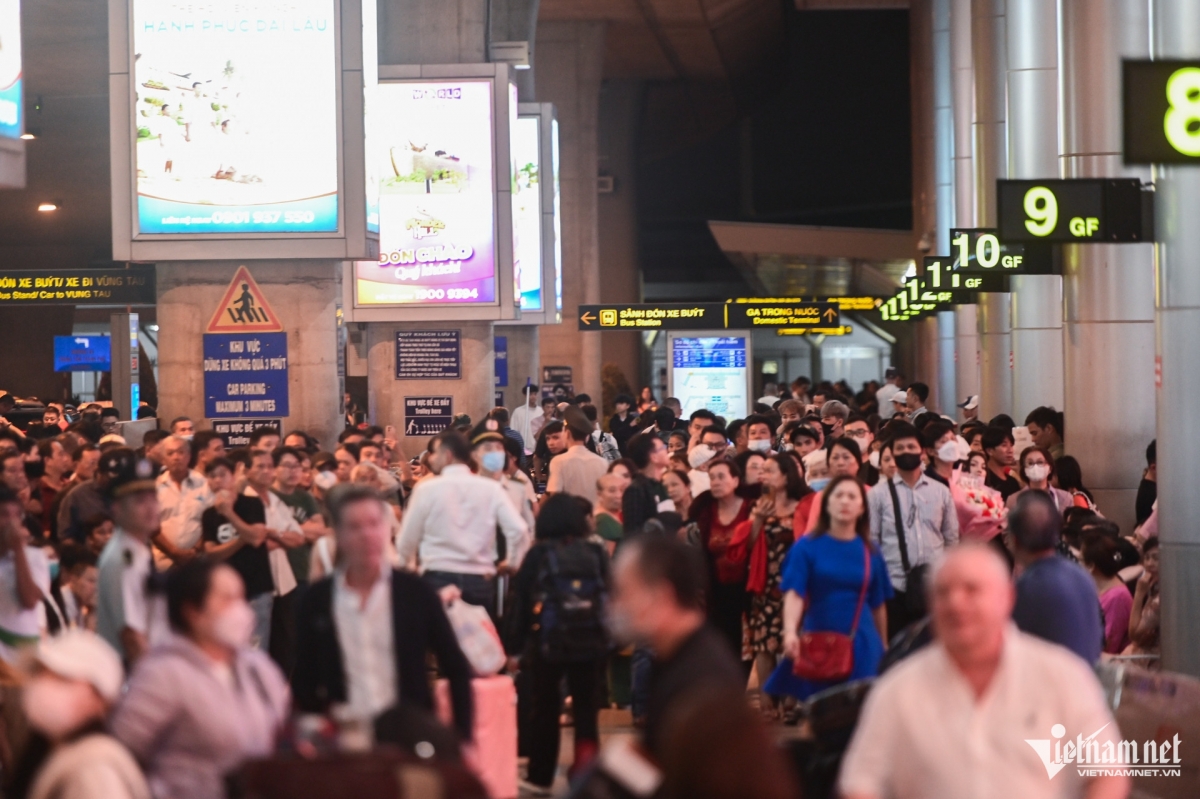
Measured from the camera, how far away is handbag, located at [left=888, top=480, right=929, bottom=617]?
927cm

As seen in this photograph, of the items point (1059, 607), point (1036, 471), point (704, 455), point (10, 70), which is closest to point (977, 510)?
point (1036, 471)

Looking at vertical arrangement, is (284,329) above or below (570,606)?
above

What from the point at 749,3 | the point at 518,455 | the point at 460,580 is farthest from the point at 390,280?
the point at 749,3

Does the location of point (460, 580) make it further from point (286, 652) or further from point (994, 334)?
point (994, 334)

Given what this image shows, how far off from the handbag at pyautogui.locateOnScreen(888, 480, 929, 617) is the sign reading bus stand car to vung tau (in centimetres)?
714

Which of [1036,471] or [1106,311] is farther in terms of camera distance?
[1106,311]

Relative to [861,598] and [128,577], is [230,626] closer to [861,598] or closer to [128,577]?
[128,577]

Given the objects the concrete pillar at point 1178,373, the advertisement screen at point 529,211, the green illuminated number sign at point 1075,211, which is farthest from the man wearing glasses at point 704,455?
the advertisement screen at point 529,211

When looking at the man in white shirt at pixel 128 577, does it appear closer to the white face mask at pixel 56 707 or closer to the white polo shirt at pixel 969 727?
the white face mask at pixel 56 707

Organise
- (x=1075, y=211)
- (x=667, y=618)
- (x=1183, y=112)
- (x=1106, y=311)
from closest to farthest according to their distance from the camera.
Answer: (x=667, y=618)
(x=1183, y=112)
(x=1075, y=211)
(x=1106, y=311)

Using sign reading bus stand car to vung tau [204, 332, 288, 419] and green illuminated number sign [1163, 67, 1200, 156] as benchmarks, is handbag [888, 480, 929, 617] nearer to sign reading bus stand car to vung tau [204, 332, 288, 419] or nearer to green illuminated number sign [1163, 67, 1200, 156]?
green illuminated number sign [1163, 67, 1200, 156]

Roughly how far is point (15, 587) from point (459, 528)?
2117 mm

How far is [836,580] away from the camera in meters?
7.96

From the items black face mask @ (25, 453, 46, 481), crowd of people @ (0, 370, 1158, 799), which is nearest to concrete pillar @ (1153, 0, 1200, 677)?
crowd of people @ (0, 370, 1158, 799)
